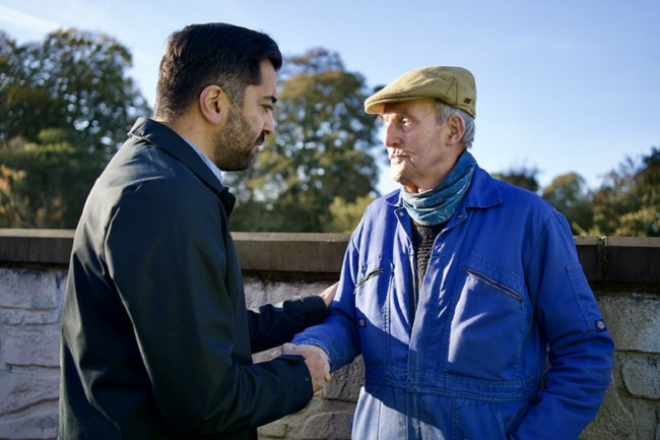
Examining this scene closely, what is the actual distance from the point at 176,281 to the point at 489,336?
1114mm

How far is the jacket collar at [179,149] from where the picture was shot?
195 centimetres

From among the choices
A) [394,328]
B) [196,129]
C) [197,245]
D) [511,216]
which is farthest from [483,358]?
[196,129]

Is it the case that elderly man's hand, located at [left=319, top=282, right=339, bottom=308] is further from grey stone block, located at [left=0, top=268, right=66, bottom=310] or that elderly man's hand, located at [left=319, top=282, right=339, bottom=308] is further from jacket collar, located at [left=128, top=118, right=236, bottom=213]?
grey stone block, located at [left=0, top=268, right=66, bottom=310]

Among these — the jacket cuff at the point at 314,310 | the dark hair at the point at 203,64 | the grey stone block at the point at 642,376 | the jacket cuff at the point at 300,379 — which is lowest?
the grey stone block at the point at 642,376

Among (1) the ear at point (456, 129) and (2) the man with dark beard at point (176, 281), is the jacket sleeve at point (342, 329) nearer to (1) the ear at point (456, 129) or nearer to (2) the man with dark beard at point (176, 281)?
(2) the man with dark beard at point (176, 281)

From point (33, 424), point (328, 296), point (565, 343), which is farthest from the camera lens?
point (33, 424)

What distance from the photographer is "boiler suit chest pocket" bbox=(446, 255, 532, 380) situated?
223 centimetres

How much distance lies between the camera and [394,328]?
8.00 ft

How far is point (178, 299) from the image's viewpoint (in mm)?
1704

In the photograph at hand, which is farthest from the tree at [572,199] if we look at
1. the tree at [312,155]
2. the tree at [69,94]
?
the tree at [69,94]

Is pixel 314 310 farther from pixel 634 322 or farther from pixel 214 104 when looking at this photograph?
pixel 634 322

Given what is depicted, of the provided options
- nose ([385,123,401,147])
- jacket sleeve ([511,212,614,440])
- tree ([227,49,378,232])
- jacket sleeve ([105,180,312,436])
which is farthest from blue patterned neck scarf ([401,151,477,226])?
tree ([227,49,378,232])

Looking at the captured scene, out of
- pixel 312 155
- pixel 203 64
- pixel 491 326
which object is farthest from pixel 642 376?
pixel 312 155

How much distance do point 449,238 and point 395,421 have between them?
698 mm
